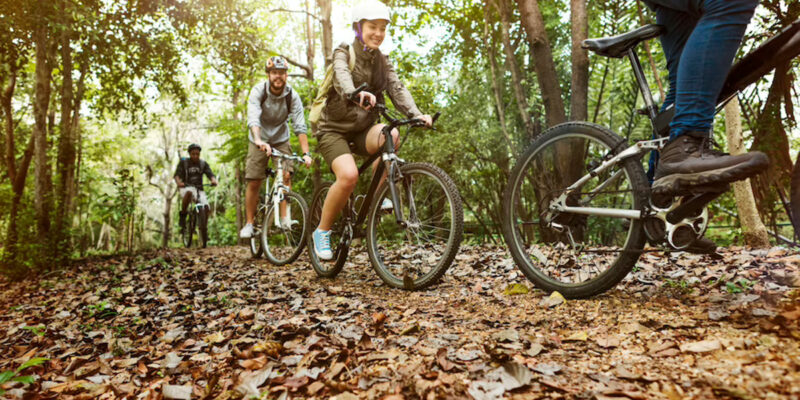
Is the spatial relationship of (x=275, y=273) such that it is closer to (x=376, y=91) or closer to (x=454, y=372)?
(x=376, y=91)

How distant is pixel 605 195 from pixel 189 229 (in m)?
8.83

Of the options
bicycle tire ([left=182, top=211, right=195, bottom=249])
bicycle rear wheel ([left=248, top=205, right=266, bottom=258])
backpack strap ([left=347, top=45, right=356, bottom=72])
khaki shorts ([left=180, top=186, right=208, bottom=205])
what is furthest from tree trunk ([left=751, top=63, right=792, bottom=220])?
bicycle tire ([left=182, top=211, right=195, bottom=249])

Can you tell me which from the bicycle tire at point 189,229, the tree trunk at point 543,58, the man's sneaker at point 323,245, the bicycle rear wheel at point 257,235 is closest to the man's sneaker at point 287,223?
the bicycle rear wheel at point 257,235

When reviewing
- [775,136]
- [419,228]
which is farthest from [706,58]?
[775,136]

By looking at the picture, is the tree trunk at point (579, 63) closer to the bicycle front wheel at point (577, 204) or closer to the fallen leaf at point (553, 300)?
the bicycle front wheel at point (577, 204)

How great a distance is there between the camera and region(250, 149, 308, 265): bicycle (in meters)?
4.69

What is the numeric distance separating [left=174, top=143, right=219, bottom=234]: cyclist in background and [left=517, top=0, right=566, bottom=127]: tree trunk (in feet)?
21.3

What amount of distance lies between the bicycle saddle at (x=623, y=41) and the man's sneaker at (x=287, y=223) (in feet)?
11.3

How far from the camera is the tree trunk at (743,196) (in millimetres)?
3258

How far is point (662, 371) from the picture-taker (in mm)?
1381

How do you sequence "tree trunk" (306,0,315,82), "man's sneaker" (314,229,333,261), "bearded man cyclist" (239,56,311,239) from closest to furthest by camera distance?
"man's sneaker" (314,229,333,261)
"bearded man cyclist" (239,56,311,239)
"tree trunk" (306,0,315,82)

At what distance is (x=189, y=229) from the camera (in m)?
9.13

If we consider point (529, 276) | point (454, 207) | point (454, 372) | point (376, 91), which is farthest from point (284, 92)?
point (454, 372)

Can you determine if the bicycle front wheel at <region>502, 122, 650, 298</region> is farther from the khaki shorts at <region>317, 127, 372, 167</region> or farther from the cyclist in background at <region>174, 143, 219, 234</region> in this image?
the cyclist in background at <region>174, 143, 219, 234</region>
